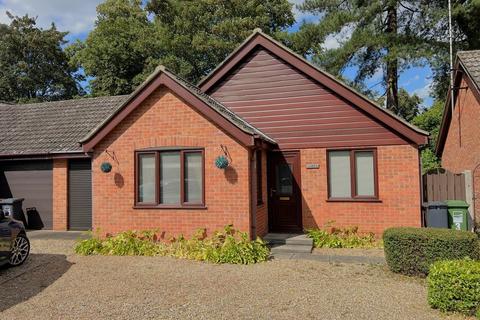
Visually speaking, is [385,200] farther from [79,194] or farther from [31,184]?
[31,184]

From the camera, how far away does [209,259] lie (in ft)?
28.1

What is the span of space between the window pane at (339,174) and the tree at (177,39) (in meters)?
19.0

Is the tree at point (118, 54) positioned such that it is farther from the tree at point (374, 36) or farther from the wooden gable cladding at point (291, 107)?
the wooden gable cladding at point (291, 107)

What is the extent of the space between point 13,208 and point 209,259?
349 inches

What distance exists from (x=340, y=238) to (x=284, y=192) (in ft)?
6.92

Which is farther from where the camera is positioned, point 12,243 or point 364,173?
point 364,173

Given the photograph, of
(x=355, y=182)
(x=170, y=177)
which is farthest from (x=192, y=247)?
(x=355, y=182)

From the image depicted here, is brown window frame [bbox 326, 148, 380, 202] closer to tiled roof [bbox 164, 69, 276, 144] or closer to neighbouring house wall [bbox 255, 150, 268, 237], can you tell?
neighbouring house wall [bbox 255, 150, 268, 237]

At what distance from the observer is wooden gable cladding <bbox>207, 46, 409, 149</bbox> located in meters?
10.7

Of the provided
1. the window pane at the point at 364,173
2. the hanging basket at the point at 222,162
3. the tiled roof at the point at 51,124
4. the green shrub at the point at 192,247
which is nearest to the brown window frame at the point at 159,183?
the hanging basket at the point at 222,162

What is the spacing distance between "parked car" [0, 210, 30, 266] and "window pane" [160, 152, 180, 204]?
10.8ft

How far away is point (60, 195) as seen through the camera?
1360 centimetres

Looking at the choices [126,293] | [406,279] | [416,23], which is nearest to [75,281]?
[126,293]

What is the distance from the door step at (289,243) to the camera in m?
9.35
